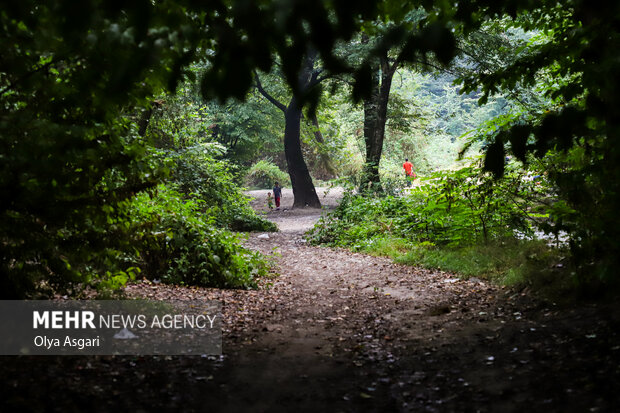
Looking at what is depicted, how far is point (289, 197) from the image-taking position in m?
28.3

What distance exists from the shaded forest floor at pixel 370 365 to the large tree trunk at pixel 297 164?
16361 mm

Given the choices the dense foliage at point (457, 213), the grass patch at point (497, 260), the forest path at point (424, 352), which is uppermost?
the dense foliage at point (457, 213)

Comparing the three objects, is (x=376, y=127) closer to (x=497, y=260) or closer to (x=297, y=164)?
(x=297, y=164)

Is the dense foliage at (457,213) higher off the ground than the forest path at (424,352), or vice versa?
the dense foliage at (457,213)

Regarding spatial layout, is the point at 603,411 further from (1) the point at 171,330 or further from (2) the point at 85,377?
(1) the point at 171,330

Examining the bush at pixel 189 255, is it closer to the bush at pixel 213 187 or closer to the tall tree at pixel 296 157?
the bush at pixel 213 187

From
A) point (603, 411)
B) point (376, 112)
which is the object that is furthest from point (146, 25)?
point (376, 112)

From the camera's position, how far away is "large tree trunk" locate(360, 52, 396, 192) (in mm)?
14867

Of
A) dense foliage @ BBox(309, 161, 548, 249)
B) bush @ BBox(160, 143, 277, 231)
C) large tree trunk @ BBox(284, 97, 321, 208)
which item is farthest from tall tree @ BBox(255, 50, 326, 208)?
dense foliage @ BBox(309, 161, 548, 249)

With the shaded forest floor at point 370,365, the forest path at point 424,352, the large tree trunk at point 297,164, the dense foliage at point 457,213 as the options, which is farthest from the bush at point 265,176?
the shaded forest floor at point 370,365

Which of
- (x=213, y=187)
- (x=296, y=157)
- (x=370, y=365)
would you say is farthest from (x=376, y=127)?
(x=370, y=365)

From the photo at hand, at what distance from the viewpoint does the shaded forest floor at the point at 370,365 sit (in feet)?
9.52

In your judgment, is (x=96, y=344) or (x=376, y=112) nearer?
(x=96, y=344)

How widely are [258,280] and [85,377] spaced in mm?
4454
